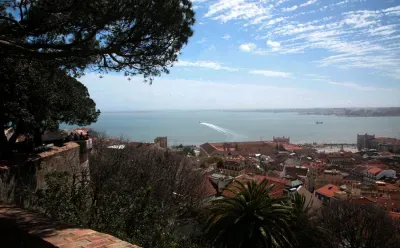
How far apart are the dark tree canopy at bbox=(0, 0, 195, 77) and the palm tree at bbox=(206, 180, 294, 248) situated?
5358 millimetres

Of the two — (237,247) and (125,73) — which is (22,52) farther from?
(237,247)

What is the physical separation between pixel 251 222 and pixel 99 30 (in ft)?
21.9

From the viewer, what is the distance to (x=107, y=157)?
1245cm

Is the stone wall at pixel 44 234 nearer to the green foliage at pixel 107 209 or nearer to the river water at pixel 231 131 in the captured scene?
the green foliage at pixel 107 209

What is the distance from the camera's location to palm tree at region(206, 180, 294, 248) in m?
8.58

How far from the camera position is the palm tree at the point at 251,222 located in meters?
8.58

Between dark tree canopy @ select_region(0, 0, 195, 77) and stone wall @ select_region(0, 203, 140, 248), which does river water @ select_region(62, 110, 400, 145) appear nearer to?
dark tree canopy @ select_region(0, 0, 195, 77)

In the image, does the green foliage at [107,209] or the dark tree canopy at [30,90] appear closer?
the green foliage at [107,209]

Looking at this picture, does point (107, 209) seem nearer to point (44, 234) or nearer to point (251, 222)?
point (44, 234)

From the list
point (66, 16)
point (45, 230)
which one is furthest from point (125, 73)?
point (45, 230)

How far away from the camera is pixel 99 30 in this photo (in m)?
5.10

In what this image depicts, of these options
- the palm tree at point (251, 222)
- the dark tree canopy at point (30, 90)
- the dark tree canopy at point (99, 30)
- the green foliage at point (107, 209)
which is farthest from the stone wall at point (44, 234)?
the palm tree at point (251, 222)

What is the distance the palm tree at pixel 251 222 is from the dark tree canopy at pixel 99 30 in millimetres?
5358

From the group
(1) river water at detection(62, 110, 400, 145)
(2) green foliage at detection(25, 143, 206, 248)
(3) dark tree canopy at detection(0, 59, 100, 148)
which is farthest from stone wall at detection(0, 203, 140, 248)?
(1) river water at detection(62, 110, 400, 145)
